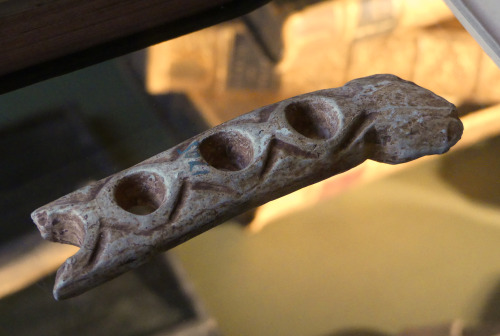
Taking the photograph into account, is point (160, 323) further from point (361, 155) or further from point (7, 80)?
point (7, 80)

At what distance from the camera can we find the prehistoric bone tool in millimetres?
975

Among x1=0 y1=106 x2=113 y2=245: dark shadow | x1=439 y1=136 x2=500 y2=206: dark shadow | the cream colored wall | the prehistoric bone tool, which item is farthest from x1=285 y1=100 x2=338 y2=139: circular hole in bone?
x1=0 y1=106 x2=113 y2=245: dark shadow

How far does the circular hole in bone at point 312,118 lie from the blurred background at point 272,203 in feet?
0.32

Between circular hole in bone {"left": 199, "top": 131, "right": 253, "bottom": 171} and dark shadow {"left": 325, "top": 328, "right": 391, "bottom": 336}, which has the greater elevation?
circular hole in bone {"left": 199, "top": 131, "right": 253, "bottom": 171}

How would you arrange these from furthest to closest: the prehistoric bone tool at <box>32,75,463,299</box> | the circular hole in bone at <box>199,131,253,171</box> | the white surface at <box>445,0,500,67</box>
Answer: the white surface at <box>445,0,500,67</box>, the circular hole in bone at <box>199,131,253,171</box>, the prehistoric bone tool at <box>32,75,463,299</box>

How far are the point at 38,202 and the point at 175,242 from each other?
0.98ft

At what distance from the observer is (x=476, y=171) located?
1.21 m

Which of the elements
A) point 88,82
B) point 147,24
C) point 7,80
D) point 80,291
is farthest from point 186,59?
point 80,291

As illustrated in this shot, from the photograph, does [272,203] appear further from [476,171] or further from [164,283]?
[476,171]

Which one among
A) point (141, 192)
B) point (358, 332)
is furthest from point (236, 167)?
point (358, 332)

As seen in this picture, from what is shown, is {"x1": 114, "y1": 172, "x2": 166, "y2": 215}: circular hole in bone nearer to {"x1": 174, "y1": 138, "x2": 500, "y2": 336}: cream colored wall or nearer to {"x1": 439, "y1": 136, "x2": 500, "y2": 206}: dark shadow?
{"x1": 174, "y1": 138, "x2": 500, "y2": 336}: cream colored wall

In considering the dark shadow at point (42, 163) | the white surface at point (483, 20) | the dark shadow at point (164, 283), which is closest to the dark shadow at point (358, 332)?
the dark shadow at point (164, 283)

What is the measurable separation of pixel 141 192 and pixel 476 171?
23.4 inches

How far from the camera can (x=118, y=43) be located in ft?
4.67
